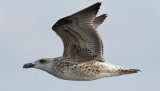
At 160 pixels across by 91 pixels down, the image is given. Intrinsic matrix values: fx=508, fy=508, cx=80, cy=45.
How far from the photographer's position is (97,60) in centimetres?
1636

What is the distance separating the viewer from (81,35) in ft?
52.0

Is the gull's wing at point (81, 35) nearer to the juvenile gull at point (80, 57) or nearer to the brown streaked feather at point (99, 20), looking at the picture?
the juvenile gull at point (80, 57)

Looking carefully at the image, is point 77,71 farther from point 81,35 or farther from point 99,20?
point 99,20

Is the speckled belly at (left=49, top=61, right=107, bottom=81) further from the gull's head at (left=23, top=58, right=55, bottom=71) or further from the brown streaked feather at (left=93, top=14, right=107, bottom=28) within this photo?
the brown streaked feather at (left=93, top=14, right=107, bottom=28)

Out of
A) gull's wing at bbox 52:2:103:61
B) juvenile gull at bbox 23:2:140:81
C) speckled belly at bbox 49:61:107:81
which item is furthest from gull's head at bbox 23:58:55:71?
gull's wing at bbox 52:2:103:61

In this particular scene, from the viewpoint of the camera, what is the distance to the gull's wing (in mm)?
15250

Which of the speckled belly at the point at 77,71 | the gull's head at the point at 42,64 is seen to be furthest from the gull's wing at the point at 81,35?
the gull's head at the point at 42,64

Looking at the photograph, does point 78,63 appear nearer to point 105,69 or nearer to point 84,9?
point 105,69

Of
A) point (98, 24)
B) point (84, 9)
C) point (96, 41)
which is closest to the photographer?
point (84, 9)

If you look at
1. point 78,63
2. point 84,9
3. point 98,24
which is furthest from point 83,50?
point 98,24

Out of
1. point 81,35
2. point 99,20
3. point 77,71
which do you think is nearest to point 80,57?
point 77,71

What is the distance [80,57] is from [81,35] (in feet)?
2.83

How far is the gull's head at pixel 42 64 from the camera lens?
53.7ft

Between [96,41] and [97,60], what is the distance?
69cm
